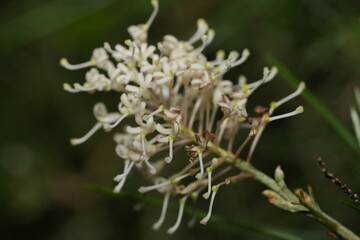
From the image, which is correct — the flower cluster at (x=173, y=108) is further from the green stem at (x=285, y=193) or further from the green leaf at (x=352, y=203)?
the green leaf at (x=352, y=203)

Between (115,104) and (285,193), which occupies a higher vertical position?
(115,104)

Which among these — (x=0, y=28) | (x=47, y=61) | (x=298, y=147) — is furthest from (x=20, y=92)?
(x=298, y=147)

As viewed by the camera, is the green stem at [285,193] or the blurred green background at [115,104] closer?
the green stem at [285,193]

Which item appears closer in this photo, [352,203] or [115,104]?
[352,203]

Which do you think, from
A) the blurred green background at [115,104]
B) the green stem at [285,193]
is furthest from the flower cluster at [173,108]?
the blurred green background at [115,104]

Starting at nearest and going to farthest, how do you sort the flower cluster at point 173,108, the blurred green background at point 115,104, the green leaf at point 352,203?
the green leaf at point 352,203 < the flower cluster at point 173,108 < the blurred green background at point 115,104

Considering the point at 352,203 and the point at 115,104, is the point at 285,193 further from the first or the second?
the point at 115,104

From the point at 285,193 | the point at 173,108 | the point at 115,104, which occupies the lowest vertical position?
the point at 285,193

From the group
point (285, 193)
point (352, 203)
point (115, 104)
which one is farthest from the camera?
point (115, 104)

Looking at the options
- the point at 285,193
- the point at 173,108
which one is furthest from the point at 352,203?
the point at 173,108
